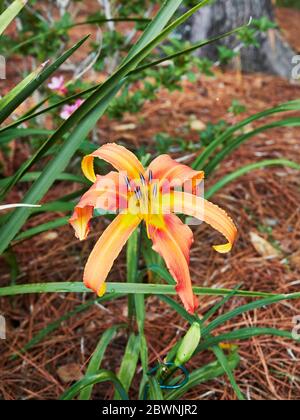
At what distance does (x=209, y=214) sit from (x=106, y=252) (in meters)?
0.20

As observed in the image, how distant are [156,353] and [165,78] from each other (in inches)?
40.9

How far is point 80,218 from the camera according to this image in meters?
0.99

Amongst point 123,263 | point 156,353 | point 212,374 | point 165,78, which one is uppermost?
point 165,78

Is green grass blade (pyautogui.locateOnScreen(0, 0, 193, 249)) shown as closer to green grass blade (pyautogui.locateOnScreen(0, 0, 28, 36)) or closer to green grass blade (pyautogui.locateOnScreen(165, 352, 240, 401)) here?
green grass blade (pyautogui.locateOnScreen(0, 0, 28, 36))

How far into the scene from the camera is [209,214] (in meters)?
1.01

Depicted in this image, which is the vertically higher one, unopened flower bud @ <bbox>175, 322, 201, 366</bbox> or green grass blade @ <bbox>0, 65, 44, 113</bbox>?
green grass blade @ <bbox>0, 65, 44, 113</bbox>

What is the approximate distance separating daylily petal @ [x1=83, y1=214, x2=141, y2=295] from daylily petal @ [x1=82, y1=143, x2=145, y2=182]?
0.35 ft

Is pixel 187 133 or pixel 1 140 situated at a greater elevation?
pixel 187 133

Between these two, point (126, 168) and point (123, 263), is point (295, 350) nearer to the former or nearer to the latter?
point (123, 263)

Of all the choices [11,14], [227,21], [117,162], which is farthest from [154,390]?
[227,21]

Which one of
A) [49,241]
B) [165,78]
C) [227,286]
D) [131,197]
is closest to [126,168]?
[131,197]

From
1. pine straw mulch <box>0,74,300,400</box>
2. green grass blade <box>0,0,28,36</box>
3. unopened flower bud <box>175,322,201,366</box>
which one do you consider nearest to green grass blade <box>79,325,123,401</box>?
pine straw mulch <box>0,74,300,400</box>

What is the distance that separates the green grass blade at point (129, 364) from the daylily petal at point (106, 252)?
1.43 feet

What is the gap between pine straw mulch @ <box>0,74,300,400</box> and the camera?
150cm
